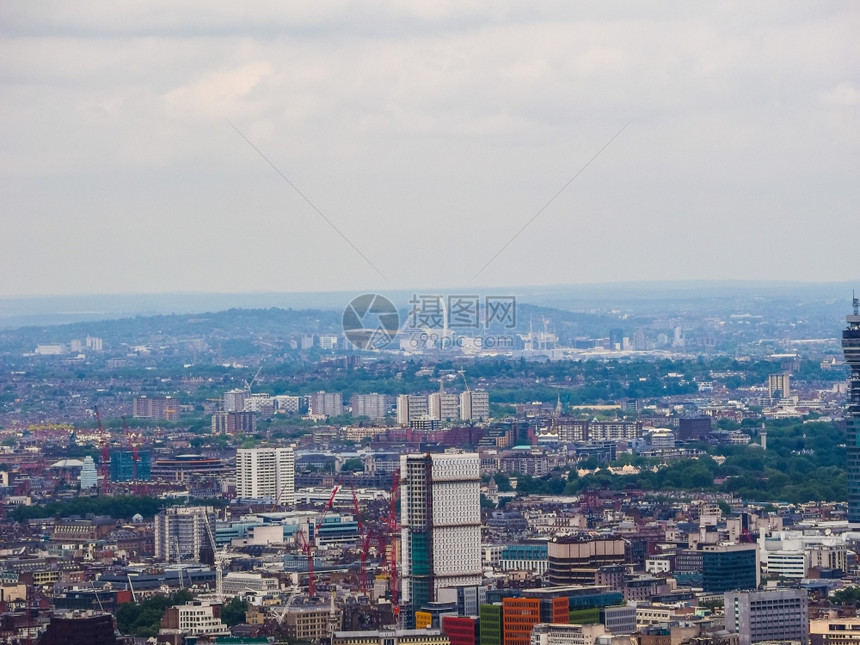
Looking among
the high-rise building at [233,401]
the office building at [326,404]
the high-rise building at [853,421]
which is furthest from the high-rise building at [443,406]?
the high-rise building at [853,421]

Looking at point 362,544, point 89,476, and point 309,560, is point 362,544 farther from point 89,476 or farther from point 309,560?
point 89,476

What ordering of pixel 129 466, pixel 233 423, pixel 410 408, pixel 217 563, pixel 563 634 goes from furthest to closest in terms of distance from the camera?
pixel 410 408 → pixel 233 423 → pixel 129 466 → pixel 217 563 → pixel 563 634

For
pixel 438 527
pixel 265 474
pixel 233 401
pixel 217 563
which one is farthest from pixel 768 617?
pixel 233 401

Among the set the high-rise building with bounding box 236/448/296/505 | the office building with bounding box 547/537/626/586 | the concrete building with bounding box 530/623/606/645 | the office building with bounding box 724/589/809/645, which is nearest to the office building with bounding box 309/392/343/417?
the high-rise building with bounding box 236/448/296/505

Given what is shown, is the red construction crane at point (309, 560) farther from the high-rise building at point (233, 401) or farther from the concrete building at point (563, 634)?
the high-rise building at point (233, 401)

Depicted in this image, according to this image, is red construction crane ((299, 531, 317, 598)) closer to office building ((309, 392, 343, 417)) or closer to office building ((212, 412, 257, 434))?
office building ((212, 412, 257, 434))

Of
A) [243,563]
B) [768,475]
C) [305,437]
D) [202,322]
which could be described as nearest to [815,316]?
[202,322]
